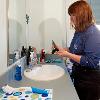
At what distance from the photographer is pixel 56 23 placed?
2568 mm

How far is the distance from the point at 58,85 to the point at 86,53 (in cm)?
39

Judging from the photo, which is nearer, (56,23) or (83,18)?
(83,18)

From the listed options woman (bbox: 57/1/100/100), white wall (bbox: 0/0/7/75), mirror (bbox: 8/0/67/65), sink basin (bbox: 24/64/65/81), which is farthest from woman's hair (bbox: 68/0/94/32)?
mirror (bbox: 8/0/67/65)

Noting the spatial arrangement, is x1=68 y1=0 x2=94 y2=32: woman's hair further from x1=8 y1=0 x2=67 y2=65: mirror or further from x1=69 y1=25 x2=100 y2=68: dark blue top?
x1=8 y1=0 x2=67 y2=65: mirror

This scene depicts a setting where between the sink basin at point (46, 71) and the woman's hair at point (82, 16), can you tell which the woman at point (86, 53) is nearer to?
the woman's hair at point (82, 16)

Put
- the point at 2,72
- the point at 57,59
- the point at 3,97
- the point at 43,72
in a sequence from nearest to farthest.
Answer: the point at 3,97 → the point at 2,72 → the point at 43,72 → the point at 57,59

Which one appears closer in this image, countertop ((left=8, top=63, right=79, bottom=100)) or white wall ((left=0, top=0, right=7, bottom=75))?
countertop ((left=8, top=63, right=79, bottom=100))

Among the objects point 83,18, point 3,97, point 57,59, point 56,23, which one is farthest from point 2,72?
point 56,23

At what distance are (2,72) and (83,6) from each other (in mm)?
876

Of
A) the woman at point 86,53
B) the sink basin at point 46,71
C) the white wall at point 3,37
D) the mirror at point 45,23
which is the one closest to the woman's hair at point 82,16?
the woman at point 86,53

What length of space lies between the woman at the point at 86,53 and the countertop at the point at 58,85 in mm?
174

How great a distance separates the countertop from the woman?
174mm

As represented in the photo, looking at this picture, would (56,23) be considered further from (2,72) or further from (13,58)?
(2,72)

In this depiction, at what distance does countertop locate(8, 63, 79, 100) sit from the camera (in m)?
1.25
